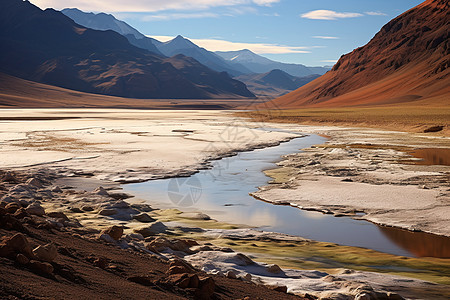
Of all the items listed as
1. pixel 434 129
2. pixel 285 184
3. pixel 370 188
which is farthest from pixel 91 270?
pixel 434 129

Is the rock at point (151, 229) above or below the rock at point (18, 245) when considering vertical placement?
below

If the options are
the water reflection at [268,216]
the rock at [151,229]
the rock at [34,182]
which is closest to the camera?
the rock at [151,229]

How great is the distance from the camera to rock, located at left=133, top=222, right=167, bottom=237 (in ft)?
28.8

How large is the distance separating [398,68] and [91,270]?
115064 mm

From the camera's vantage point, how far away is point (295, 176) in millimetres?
16094

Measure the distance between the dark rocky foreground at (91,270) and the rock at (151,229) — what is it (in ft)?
3.75

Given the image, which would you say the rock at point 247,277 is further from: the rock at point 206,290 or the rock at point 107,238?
the rock at point 107,238

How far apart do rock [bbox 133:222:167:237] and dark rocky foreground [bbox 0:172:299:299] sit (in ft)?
3.75

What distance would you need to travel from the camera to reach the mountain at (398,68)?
304 ft

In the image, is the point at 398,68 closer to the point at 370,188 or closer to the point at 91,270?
the point at 370,188

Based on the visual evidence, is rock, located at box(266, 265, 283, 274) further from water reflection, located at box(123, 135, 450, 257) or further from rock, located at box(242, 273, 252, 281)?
water reflection, located at box(123, 135, 450, 257)

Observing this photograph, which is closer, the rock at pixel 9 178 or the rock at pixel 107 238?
the rock at pixel 107 238

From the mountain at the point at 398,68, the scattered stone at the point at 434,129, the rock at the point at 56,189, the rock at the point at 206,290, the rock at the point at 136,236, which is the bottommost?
the rock at the point at 56,189

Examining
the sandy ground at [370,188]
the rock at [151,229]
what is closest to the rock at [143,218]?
the rock at [151,229]
